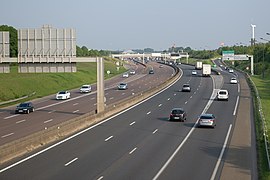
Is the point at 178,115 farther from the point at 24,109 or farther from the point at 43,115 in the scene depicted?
the point at 24,109

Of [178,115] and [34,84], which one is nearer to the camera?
[178,115]

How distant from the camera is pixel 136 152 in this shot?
3006cm

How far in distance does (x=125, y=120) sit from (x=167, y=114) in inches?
242

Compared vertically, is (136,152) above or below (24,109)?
below

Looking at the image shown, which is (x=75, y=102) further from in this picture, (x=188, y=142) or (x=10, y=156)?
(x=10, y=156)

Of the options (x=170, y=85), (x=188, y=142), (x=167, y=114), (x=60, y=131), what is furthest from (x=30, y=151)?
(x=170, y=85)

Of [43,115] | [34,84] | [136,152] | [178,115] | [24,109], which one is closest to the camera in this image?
[136,152]

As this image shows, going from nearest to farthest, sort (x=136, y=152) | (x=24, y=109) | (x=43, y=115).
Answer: (x=136, y=152) → (x=43, y=115) → (x=24, y=109)

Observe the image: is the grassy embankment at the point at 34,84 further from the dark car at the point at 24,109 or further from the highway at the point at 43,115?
the dark car at the point at 24,109

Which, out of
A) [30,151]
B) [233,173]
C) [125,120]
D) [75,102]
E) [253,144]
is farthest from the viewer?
[75,102]

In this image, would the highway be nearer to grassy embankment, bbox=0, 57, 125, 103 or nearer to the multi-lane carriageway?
the multi-lane carriageway

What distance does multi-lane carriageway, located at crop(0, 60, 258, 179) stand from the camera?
24094 mm

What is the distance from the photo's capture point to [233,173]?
24750mm

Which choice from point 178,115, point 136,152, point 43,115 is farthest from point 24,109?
point 136,152
